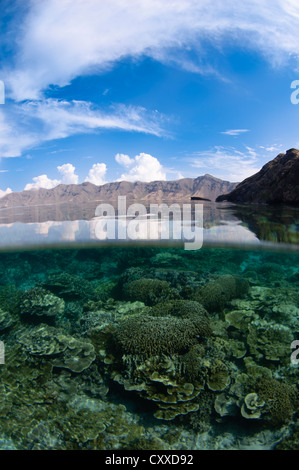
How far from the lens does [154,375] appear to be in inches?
202

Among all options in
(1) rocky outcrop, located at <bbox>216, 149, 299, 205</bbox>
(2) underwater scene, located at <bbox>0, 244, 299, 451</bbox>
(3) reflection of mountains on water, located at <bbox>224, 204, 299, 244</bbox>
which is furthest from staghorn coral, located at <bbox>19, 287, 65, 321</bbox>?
(1) rocky outcrop, located at <bbox>216, 149, 299, 205</bbox>

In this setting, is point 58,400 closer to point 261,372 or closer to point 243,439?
point 243,439

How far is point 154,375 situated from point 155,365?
0.82 ft

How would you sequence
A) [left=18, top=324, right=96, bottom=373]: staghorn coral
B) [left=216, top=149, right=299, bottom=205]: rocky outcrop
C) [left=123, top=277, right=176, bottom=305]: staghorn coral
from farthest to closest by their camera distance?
[left=216, top=149, right=299, bottom=205]: rocky outcrop, [left=123, top=277, right=176, bottom=305]: staghorn coral, [left=18, top=324, right=96, bottom=373]: staghorn coral

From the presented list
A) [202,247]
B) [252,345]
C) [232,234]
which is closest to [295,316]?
[252,345]

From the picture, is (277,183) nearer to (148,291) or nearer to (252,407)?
(148,291)

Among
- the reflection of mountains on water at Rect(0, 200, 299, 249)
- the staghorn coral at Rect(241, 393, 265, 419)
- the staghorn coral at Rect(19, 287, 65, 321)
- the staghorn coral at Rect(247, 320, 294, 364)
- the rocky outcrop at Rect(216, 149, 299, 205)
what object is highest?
the rocky outcrop at Rect(216, 149, 299, 205)

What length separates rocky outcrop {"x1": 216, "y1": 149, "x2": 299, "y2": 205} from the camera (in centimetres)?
1364

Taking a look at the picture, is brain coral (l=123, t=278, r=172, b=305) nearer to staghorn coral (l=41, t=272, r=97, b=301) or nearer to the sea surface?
the sea surface

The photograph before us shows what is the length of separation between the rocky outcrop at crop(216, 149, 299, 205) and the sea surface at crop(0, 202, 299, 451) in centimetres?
394

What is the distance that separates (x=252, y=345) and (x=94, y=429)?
4390mm

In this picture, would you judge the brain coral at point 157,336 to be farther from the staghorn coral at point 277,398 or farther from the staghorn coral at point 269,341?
the staghorn coral at point 277,398

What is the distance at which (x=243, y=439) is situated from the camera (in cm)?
459

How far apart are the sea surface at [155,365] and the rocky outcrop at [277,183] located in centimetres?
394
